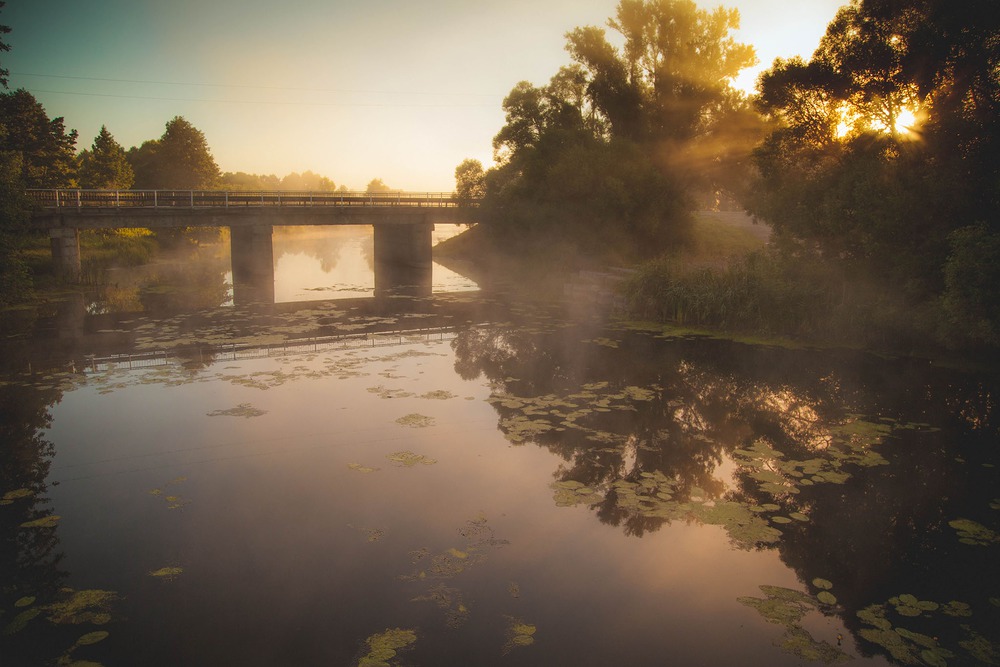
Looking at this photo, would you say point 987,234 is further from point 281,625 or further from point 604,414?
point 281,625

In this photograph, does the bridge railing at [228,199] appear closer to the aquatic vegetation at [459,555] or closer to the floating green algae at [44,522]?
the floating green algae at [44,522]

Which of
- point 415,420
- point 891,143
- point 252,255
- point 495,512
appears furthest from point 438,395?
point 252,255

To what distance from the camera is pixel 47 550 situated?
8797 mm

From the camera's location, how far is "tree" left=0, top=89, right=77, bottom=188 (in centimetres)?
5524

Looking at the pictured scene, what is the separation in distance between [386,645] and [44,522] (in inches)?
241

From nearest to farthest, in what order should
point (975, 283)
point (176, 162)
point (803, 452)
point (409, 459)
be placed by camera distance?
point (409, 459), point (803, 452), point (975, 283), point (176, 162)

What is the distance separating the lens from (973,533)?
9586 mm

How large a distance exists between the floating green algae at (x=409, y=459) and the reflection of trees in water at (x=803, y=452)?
2379mm

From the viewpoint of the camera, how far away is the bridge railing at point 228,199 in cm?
3859

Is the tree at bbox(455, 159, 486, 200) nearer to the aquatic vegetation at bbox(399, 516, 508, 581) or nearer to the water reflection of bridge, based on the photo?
the water reflection of bridge

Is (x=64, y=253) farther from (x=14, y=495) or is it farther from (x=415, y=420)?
(x=415, y=420)

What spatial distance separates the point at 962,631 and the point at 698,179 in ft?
136

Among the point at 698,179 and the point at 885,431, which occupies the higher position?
the point at 698,179

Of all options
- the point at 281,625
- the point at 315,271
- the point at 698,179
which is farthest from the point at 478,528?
the point at 315,271
